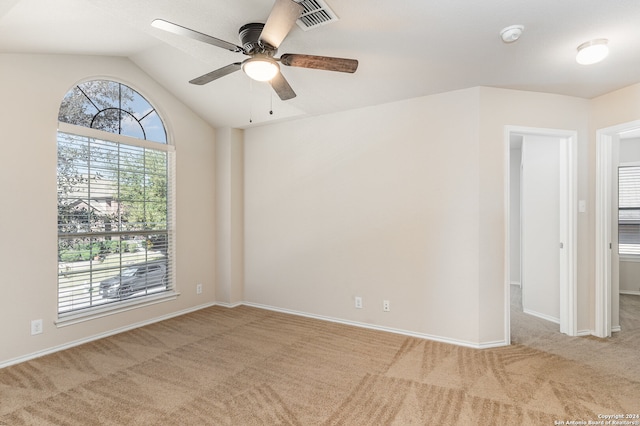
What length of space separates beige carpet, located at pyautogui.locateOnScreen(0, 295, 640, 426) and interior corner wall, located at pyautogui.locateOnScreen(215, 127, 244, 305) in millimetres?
1150

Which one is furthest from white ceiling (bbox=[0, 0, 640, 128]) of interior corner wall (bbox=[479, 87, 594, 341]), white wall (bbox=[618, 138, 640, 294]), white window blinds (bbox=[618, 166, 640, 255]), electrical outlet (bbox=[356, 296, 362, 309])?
white window blinds (bbox=[618, 166, 640, 255])

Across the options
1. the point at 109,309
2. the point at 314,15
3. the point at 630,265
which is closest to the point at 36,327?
the point at 109,309

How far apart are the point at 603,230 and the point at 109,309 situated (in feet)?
17.7

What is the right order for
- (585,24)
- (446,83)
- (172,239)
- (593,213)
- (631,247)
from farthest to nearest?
(631,247), (172,239), (593,213), (446,83), (585,24)

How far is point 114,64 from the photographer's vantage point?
12.0 ft

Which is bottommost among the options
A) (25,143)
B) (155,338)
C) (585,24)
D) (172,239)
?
(155,338)

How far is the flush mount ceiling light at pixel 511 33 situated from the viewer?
2250 millimetres

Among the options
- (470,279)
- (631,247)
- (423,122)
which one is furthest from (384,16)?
(631,247)

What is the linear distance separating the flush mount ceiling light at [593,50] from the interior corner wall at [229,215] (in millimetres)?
3941

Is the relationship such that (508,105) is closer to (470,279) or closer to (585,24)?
(585,24)

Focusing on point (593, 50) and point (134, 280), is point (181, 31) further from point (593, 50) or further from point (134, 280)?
point (134, 280)

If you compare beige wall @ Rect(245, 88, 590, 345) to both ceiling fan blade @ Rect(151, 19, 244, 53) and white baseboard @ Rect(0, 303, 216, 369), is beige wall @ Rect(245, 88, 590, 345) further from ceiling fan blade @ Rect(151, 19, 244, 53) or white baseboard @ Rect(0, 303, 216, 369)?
ceiling fan blade @ Rect(151, 19, 244, 53)

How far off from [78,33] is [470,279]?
429cm

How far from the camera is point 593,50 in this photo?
239 cm
